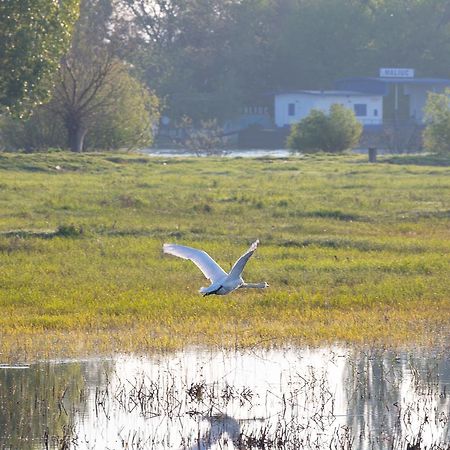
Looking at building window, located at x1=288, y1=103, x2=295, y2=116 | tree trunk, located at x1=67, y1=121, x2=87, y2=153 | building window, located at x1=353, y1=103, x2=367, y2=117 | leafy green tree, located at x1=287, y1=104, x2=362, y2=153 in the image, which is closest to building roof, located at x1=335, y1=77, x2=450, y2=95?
building window, located at x1=353, y1=103, x2=367, y2=117

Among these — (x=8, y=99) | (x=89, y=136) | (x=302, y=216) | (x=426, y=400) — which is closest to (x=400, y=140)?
(x=89, y=136)

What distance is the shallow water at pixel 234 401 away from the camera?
1109 cm

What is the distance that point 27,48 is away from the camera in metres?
34.5

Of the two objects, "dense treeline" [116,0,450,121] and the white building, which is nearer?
the white building

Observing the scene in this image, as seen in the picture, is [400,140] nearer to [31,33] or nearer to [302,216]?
[31,33]

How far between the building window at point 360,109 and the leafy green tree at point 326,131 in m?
26.3

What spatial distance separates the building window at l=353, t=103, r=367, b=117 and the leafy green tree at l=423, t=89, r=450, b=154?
26.1m

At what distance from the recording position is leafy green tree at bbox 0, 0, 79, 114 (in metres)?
34.2

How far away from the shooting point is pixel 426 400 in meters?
12.3

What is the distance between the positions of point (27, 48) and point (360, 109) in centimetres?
4943

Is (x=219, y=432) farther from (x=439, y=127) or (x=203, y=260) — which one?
(x=439, y=127)

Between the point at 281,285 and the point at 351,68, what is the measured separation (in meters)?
69.9

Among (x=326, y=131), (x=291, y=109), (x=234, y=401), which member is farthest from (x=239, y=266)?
(x=291, y=109)

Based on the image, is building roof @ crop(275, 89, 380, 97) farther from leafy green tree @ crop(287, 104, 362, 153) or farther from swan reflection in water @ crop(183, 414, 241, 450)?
swan reflection in water @ crop(183, 414, 241, 450)
